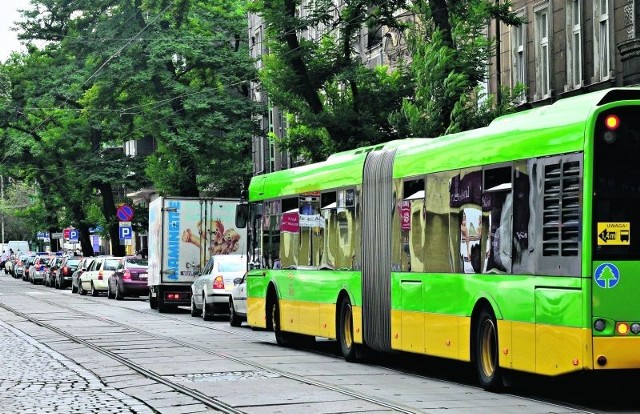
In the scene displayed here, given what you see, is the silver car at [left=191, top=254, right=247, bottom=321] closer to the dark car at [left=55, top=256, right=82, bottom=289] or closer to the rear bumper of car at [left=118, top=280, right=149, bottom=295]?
the rear bumper of car at [left=118, top=280, right=149, bottom=295]

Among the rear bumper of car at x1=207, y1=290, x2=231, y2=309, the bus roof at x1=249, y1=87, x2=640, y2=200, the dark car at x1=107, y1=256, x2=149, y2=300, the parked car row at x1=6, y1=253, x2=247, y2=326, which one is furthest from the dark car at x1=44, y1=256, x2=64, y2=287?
the bus roof at x1=249, y1=87, x2=640, y2=200

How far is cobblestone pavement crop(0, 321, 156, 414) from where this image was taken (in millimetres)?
14076

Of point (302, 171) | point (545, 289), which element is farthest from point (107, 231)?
point (545, 289)

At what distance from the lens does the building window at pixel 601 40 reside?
104ft

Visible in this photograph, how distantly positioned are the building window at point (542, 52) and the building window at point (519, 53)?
85 centimetres

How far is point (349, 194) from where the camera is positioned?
20.3 m

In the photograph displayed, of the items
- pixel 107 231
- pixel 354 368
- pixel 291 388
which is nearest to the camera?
pixel 291 388

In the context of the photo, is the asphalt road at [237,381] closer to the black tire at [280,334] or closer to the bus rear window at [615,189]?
the black tire at [280,334]

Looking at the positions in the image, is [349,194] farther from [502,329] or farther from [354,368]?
[502,329]

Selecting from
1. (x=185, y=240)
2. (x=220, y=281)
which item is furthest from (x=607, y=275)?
(x=185, y=240)

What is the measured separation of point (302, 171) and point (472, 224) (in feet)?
24.7

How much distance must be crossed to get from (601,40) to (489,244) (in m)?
18.2

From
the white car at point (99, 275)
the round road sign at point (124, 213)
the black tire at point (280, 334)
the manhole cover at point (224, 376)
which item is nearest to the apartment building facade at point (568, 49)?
the black tire at point (280, 334)

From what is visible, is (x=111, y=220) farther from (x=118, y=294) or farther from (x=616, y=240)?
(x=616, y=240)
